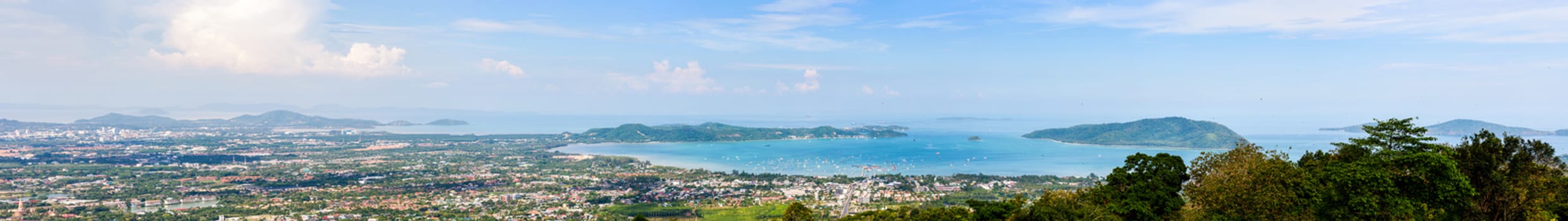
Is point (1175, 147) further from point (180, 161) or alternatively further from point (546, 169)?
point (180, 161)

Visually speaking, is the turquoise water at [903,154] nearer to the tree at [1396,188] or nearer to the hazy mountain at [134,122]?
the tree at [1396,188]

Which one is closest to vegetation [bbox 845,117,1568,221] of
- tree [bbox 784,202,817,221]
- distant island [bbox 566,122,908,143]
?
tree [bbox 784,202,817,221]

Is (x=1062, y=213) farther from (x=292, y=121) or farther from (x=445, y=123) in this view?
(x=445, y=123)

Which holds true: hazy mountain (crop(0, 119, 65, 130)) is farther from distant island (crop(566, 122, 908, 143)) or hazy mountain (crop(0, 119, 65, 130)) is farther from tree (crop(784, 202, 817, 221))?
tree (crop(784, 202, 817, 221))

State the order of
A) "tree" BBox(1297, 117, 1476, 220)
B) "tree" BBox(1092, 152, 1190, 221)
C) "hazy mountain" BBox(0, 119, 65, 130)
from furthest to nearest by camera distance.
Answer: "hazy mountain" BBox(0, 119, 65, 130), "tree" BBox(1092, 152, 1190, 221), "tree" BBox(1297, 117, 1476, 220)

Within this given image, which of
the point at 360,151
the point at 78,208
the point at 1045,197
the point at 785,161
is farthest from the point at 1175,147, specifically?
the point at 78,208

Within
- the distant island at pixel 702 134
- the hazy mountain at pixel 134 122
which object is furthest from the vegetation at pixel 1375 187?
the hazy mountain at pixel 134 122
